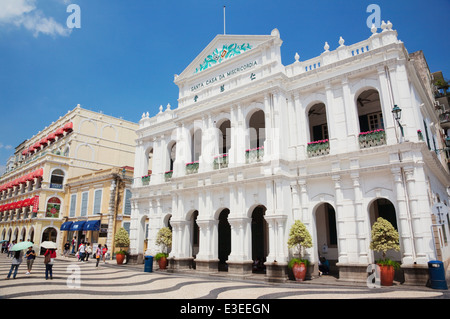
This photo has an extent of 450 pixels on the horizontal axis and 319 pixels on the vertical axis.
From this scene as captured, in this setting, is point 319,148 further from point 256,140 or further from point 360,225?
point 256,140

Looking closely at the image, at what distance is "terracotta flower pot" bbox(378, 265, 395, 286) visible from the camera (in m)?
12.0

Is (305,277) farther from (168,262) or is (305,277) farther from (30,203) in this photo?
(30,203)

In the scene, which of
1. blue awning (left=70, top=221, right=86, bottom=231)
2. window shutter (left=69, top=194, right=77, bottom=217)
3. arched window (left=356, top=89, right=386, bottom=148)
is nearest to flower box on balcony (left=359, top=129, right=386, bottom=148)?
arched window (left=356, top=89, right=386, bottom=148)

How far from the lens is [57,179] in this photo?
120 ft

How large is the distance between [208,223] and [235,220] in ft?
6.87

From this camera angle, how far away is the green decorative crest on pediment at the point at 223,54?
1912 cm

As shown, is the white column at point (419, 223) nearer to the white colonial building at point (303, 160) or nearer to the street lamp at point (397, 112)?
the white colonial building at point (303, 160)

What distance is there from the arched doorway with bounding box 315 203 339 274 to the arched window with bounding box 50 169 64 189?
3160 centimetres

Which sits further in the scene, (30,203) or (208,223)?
(30,203)

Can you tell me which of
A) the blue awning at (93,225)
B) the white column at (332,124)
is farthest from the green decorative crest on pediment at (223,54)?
the blue awning at (93,225)

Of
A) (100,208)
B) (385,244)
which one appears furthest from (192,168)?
(100,208)

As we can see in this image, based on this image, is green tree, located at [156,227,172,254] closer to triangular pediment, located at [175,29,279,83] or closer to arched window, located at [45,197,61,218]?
triangular pediment, located at [175,29,279,83]

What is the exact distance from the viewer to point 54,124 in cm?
4434
